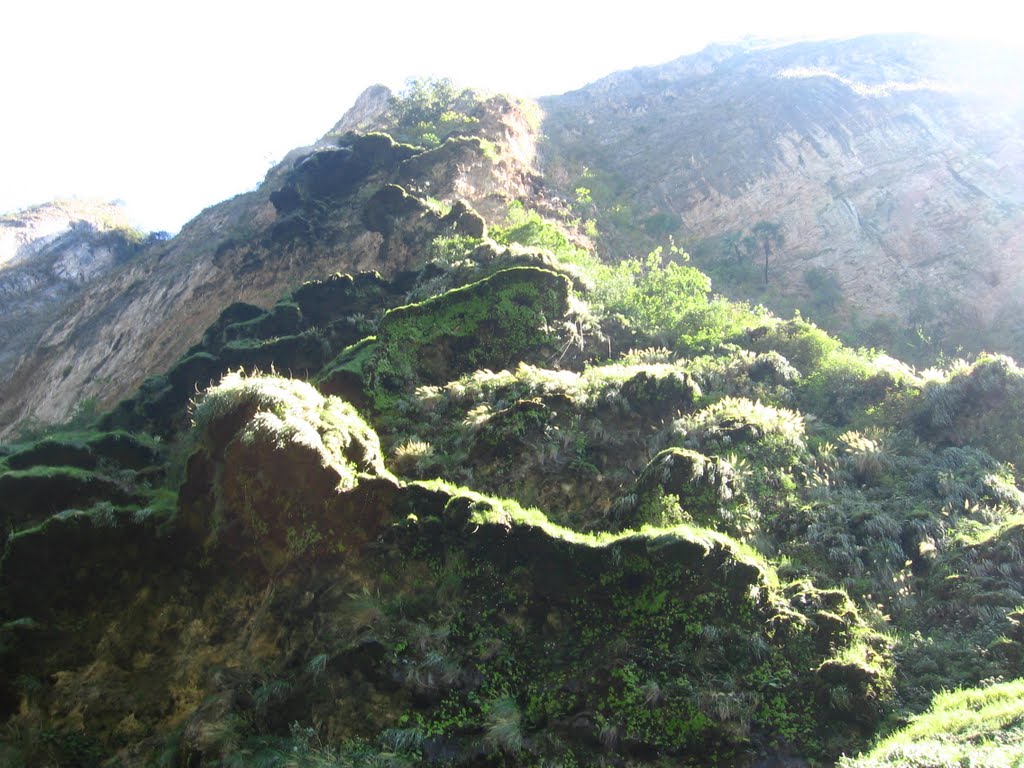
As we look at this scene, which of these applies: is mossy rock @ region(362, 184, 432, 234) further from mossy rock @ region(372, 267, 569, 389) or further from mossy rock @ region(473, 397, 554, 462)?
mossy rock @ region(473, 397, 554, 462)

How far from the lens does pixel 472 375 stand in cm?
1864

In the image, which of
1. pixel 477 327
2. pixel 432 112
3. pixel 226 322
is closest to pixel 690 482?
pixel 477 327

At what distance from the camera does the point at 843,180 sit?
4628 centimetres

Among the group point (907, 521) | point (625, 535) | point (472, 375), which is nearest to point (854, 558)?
point (907, 521)

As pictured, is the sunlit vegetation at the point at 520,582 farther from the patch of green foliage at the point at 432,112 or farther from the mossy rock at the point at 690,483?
the patch of green foliage at the point at 432,112

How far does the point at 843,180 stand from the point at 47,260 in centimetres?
6269

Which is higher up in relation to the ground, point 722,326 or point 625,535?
point 625,535

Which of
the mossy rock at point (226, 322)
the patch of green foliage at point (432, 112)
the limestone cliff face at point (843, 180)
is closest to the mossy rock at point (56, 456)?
the mossy rock at point (226, 322)

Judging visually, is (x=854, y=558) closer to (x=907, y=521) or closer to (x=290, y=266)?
(x=907, y=521)

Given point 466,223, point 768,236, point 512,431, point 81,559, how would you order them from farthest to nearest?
point 768,236, point 466,223, point 512,431, point 81,559

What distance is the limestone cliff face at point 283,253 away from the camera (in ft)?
105

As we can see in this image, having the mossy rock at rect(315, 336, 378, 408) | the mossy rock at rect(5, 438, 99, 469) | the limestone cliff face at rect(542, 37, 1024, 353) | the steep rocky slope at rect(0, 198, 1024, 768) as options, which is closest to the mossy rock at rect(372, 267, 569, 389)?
the mossy rock at rect(315, 336, 378, 408)

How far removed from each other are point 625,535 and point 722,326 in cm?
1436

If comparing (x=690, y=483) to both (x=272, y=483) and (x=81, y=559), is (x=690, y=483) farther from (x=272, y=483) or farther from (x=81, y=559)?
(x=81, y=559)
